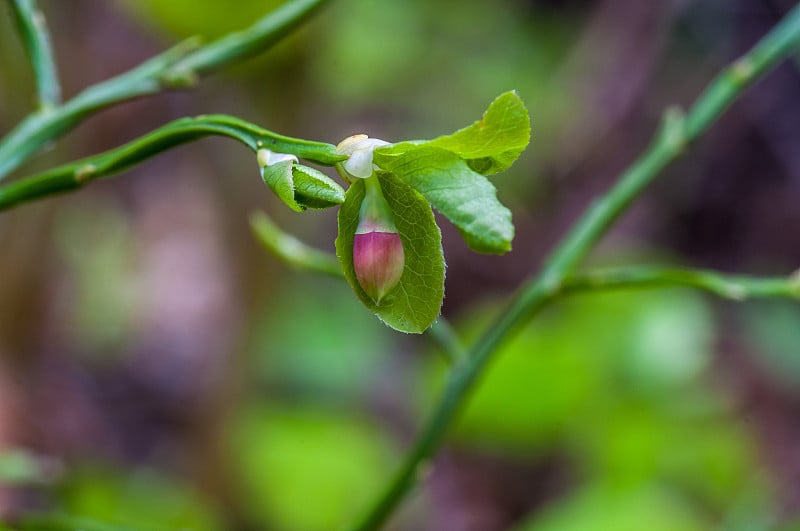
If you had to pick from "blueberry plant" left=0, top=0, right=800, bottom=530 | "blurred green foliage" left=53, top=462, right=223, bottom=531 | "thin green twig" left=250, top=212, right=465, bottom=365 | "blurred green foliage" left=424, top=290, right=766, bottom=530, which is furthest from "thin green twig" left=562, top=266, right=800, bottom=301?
"blurred green foliage" left=424, top=290, right=766, bottom=530

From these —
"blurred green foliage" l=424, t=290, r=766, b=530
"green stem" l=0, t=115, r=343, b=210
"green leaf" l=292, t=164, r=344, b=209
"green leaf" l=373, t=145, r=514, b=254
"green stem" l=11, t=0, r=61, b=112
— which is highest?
"green stem" l=11, t=0, r=61, b=112

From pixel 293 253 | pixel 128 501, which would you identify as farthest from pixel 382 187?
pixel 128 501

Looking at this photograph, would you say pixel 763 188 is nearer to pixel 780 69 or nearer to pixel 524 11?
pixel 780 69

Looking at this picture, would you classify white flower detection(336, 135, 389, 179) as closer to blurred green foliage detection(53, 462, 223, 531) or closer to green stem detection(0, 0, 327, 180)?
green stem detection(0, 0, 327, 180)

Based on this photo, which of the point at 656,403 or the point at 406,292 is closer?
the point at 406,292

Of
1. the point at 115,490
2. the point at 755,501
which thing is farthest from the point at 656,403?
the point at 115,490

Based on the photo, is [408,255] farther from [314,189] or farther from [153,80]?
[153,80]
